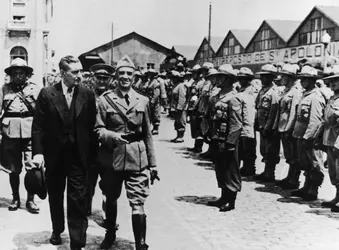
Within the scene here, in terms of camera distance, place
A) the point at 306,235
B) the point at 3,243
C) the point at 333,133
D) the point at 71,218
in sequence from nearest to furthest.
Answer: the point at 71,218 < the point at 3,243 < the point at 306,235 < the point at 333,133

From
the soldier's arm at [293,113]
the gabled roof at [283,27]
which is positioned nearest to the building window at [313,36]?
the gabled roof at [283,27]

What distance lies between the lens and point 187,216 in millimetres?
7508

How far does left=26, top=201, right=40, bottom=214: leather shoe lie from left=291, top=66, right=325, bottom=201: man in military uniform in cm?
420

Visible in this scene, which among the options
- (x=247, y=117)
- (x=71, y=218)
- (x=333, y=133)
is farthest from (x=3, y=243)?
(x=247, y=117)

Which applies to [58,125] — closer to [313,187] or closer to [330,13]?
[313,187]

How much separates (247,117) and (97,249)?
4983mm

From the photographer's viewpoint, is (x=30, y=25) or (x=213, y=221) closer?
(x=213, y=221)

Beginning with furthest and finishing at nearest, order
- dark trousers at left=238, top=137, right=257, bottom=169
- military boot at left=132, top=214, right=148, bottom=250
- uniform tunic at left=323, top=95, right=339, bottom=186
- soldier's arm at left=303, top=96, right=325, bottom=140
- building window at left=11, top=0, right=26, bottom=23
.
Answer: building window at left=11, top=0, right=26, bottom=23
dark trousers at left=238, top=137, right=257, bottom=169
soldier's arm at left=303, top=96, right=325, bottom=140
uniform tunic at left=323, top=95, right=339, bottom=186
military boot at left=132, top=214, right=148, bottom=250

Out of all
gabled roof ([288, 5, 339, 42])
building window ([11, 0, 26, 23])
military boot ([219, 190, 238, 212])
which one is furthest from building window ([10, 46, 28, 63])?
military boot ([219, 190, 238, 212])

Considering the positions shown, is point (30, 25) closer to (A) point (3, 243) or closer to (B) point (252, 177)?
(B) point (252, 177)

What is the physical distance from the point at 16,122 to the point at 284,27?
46.7m

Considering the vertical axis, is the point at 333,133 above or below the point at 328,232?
above

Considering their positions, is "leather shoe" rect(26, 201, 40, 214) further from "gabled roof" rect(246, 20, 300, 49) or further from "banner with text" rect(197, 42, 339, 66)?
"gabled roof" rect(246, 20, 300, 49)

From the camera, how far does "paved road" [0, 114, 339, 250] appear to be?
6188 mm
